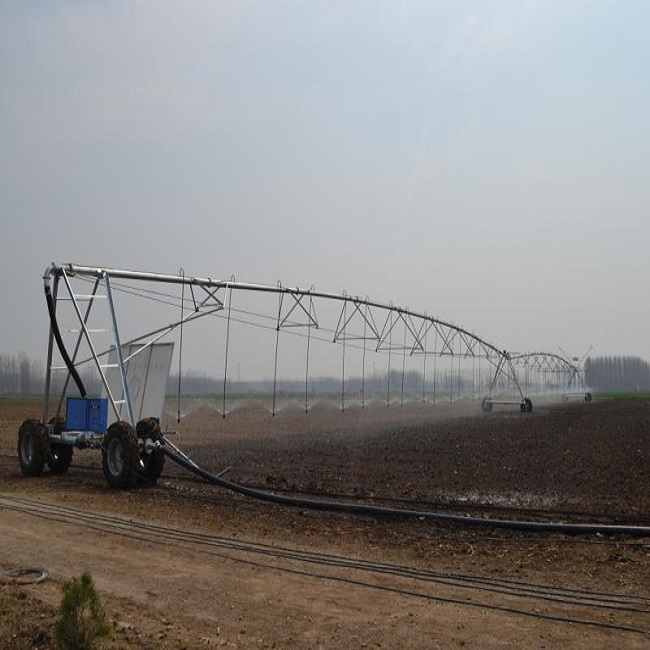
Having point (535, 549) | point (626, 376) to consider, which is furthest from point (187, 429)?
point (626, 376)

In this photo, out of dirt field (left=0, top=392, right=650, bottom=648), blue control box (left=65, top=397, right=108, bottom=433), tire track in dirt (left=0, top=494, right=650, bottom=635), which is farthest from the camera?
blue control box (left=65, top=397, right=108, bottom=433)

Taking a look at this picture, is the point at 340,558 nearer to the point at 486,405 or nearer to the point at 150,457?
the point at 150,457

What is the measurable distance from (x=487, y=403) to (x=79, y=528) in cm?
Result: 4964

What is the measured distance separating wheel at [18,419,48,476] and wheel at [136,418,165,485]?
297 centimetres

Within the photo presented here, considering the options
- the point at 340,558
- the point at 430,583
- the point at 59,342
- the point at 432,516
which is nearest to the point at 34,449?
the point at 59,342

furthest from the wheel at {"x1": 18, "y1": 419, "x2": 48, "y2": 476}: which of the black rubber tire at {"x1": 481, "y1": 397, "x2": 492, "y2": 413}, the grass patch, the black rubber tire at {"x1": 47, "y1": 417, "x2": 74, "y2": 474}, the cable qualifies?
the grass patch

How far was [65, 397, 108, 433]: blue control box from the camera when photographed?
18672 mm

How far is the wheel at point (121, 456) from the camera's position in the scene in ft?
53.8

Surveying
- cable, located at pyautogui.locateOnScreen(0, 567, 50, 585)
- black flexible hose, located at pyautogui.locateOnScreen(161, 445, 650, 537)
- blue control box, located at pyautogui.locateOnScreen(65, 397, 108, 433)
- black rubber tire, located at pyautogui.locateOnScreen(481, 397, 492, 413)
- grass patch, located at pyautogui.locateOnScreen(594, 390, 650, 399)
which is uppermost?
grass patch, located at pyautogui.locateOnScreen(594, 390, 650, 399)

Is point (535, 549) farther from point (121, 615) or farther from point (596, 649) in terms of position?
point (121, 615)

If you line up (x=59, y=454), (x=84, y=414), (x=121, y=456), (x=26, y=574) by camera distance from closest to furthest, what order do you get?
(x=26, y=574)
(x=121, y=456)
(x=84, y=414)
(x=59, y=454)

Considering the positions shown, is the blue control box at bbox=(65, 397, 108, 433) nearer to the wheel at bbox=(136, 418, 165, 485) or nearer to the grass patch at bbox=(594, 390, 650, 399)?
the wheel at bbox=(136, 418, 165, 485)

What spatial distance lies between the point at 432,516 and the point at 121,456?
276 inches

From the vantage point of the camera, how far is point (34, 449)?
1900 cm
